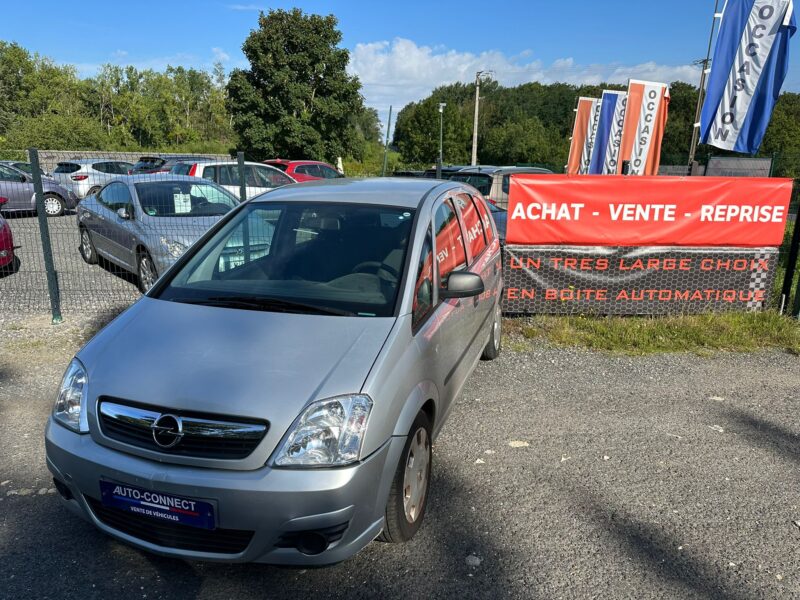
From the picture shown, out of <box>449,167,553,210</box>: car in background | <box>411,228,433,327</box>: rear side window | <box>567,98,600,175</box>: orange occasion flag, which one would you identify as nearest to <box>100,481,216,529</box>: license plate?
<box>411,228,433,327</box>: rear side window

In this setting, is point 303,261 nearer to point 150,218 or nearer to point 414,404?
point 414,404

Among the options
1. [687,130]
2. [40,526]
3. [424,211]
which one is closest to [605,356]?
[424,211]

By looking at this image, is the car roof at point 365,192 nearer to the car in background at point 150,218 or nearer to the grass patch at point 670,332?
the grass patch at point 670,332

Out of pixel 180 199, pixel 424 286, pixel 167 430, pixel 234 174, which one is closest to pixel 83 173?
pixel 234 174

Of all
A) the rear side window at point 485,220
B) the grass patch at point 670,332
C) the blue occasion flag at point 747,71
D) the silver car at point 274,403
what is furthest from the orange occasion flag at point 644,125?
the silver car at point 274,403

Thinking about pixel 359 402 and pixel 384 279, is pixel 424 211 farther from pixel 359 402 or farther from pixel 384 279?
pixel 359 402

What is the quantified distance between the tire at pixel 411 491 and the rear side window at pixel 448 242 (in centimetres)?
92

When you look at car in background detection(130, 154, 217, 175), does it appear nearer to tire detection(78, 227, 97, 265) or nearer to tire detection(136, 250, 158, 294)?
tire detection(78, 227, 97, 265)

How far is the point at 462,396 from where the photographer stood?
4.77m

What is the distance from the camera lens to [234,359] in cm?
263

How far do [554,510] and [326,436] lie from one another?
1550 millimetres

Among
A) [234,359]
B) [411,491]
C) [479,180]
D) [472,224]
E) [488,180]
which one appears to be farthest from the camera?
[479,180]

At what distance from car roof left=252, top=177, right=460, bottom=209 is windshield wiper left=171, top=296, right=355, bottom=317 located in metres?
0.95

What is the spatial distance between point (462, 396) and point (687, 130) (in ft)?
268
